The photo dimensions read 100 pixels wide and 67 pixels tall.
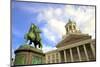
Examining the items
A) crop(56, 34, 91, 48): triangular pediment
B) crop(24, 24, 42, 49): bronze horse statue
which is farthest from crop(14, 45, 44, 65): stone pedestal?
crop(56, 34, 91, 48): triangular pediment

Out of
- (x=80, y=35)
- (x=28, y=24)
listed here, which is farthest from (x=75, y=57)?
(x=28, y=24)

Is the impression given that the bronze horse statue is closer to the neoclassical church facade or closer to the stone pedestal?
the stone pedestal

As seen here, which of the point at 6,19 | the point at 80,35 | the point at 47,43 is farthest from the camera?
the point at 80,35

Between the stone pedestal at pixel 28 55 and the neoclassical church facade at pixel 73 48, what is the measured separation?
108mm

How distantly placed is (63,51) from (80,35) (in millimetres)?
297

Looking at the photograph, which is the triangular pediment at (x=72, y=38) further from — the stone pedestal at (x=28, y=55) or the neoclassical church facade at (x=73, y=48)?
the stone pedestal at (x=28, y=55)

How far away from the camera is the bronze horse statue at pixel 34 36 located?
217cm

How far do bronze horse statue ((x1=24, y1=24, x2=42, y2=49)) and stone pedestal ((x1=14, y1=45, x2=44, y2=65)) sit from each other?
0.22ft

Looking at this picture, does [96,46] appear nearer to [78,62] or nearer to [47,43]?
[78,62]

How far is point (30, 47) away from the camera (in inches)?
85.4

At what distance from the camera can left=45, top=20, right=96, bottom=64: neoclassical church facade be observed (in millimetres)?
2277

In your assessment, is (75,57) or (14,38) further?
(75,57)

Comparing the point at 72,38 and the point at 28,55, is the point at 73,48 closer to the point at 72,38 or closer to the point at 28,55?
the point at 72,38

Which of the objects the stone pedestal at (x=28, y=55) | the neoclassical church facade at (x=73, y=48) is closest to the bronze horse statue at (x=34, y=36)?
the stone pedestal at (x=28, y=55)
